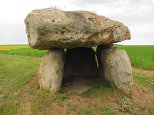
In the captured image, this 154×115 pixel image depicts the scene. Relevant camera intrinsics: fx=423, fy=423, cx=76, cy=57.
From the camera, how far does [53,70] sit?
50.5 feet

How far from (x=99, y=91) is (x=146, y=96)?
2.09 metres

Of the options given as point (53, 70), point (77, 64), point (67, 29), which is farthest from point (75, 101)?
point (77, 64)

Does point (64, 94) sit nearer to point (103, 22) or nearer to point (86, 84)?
point (86, 84)

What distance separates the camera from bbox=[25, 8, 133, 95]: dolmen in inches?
559

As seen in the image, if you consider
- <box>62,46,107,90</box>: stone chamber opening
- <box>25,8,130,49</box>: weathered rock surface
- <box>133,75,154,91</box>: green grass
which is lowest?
<box>133,75,154,91</box>: green grass

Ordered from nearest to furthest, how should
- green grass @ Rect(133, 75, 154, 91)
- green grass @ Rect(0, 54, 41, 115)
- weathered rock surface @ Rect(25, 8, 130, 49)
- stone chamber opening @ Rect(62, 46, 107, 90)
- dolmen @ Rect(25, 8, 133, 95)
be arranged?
weathered rock surface @ Rect(25, 8, 130, 49) → dolmen @ Rect(25, 8, 133, 95) → green grass @ Rect(0, 54, 41, 115) → stone chamber opening @ Rect(62, 46, 107, 90) → green grass @ Rect(133, 75, 154, 91)

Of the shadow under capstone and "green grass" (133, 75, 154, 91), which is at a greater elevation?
the shadow under capstone

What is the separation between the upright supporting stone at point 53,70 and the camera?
607 inches

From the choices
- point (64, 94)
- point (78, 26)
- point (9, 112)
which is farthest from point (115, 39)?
point (9, 112)

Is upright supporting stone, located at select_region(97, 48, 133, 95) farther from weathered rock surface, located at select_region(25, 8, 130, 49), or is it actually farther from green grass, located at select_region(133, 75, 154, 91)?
green grass, located at select_region(133, 75, 154, 91)

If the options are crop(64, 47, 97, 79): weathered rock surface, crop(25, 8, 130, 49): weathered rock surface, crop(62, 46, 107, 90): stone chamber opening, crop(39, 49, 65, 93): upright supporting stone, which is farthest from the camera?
crop(64, 47, 97, 79): weathered rock surface

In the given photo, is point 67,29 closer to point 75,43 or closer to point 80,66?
point 75,43

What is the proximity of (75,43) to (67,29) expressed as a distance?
2.14 ft

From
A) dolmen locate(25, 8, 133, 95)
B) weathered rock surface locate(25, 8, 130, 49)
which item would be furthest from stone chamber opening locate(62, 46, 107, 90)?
weathered rock surface locate(25, 8, 130, 49)
